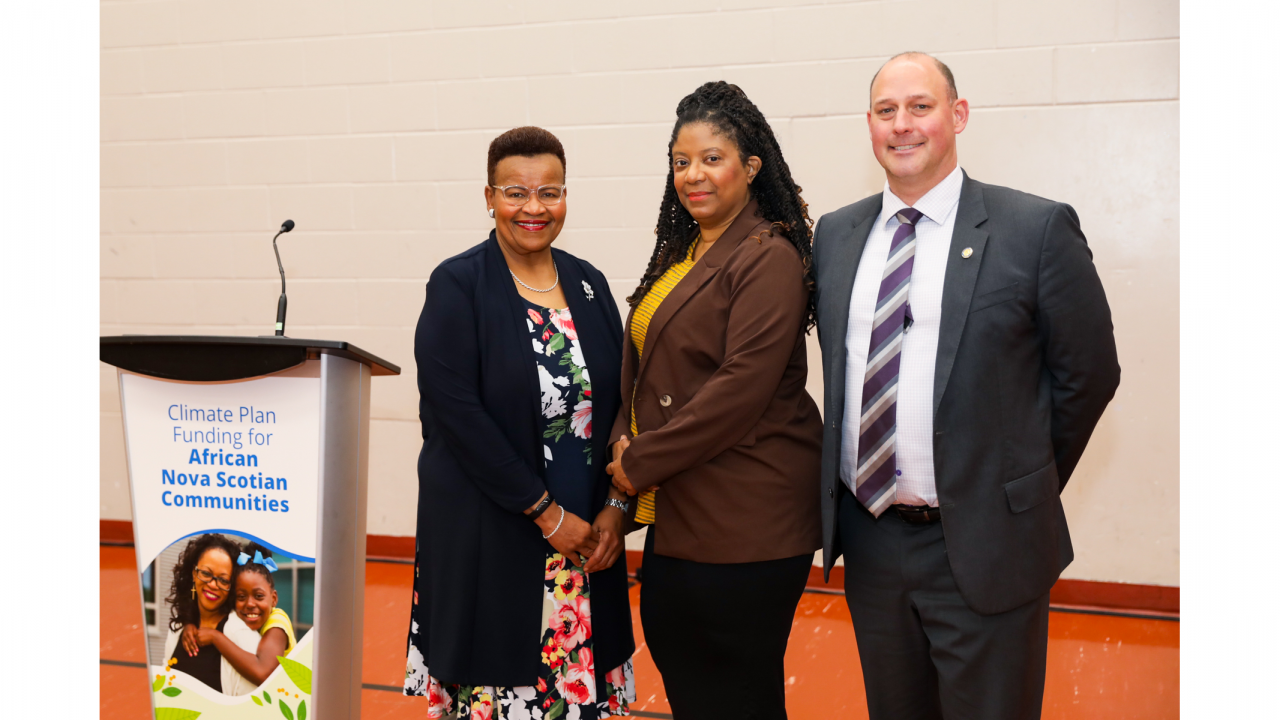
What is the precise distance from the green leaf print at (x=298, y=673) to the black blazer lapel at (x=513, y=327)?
0.62 meters

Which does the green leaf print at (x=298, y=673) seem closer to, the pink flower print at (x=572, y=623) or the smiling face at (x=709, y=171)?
the pink flower print at (x=572, y=623)

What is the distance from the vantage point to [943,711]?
68.2 inches

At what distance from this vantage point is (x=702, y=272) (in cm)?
181

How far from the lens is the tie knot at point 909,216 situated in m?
1.75

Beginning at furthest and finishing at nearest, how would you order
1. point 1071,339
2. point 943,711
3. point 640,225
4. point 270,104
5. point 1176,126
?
point 270,104 → point 640,225 → point 1176,126 → point 943,711 → point 1071,339

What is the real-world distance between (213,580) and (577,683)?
0.80 metres

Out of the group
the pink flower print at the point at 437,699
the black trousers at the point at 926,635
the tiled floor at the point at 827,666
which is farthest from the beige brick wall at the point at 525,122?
the pink flower print at the point at 437,699

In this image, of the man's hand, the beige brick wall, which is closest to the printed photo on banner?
the man's hand

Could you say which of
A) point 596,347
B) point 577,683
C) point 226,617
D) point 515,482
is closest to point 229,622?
point 226,617

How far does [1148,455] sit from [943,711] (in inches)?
95.6

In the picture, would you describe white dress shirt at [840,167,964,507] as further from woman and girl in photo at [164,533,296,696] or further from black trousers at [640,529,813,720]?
woman and girl in photo at [164,533,296,696]

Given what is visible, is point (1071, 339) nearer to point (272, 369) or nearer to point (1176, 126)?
point (272, 369)

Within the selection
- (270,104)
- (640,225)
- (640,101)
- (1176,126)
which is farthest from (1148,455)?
(270,104)

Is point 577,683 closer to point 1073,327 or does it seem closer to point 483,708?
point 483,708
